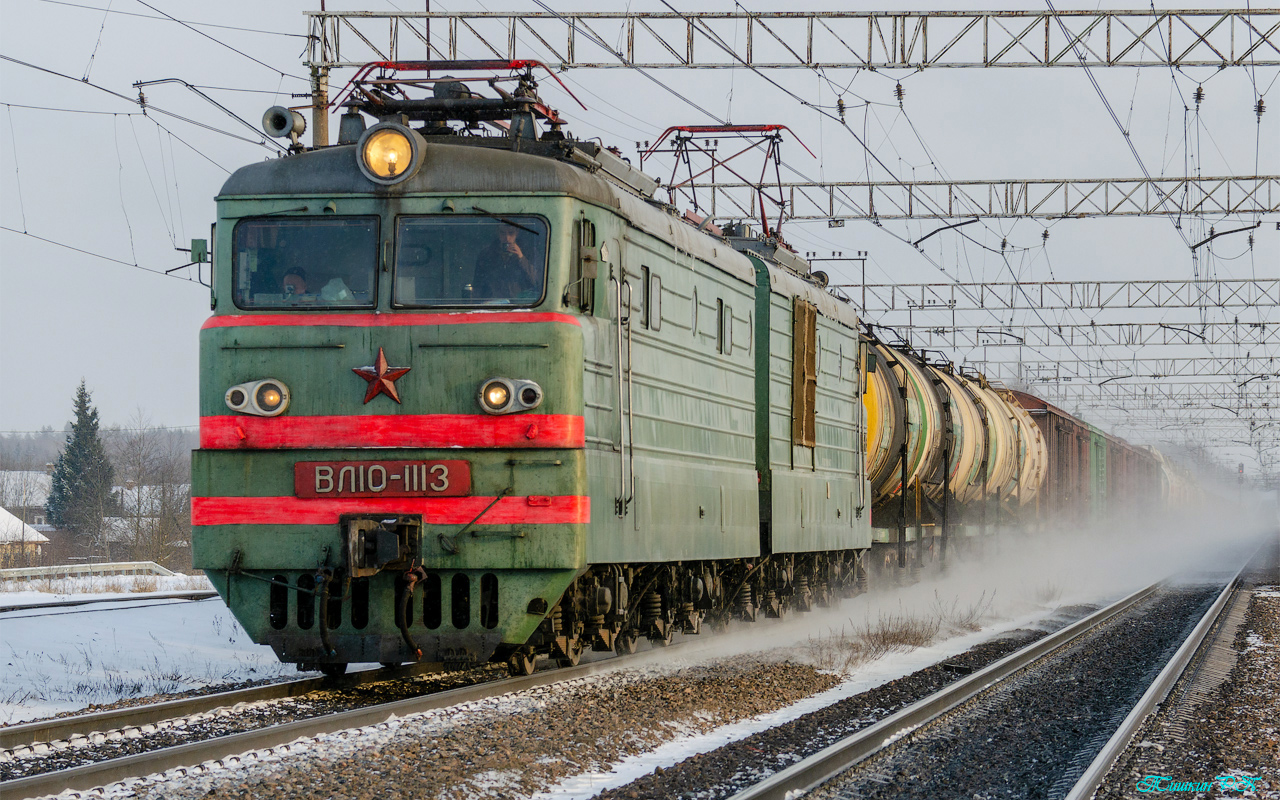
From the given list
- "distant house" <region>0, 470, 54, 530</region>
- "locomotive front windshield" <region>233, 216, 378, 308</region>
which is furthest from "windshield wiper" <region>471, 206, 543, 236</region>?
"distant house" <region>0, 470, 54, 530</region>

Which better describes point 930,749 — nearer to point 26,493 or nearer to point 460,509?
point 460,509

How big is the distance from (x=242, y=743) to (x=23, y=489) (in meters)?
109

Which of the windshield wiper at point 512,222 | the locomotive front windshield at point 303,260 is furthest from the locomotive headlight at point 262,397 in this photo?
the windshield wiper at point 512,222

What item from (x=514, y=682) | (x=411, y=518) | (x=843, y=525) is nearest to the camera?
(x=411, y=518)

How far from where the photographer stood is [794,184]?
26.6m

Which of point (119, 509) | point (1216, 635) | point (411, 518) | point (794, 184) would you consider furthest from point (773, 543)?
point (119, 509)

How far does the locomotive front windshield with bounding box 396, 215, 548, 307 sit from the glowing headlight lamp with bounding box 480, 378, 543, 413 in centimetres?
54

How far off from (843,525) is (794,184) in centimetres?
1232

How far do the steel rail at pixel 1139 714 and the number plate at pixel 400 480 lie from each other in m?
3.93

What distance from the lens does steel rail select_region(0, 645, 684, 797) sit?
6.07 m

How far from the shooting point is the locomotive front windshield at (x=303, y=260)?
29.1 ft

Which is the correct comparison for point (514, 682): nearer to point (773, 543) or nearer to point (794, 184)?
point (773, 543)

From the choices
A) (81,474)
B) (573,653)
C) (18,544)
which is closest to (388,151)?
(573,653)

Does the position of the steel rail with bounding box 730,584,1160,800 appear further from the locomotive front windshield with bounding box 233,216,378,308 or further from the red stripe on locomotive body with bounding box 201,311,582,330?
the locomotive front windshield with bounding box 233,216,378,308
